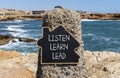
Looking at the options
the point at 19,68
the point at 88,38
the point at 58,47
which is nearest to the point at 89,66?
the point at 19,68

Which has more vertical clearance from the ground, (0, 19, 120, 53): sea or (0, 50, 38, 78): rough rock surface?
(0, 50, 38, 78): rough rock surface

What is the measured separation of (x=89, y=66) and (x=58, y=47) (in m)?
3.48

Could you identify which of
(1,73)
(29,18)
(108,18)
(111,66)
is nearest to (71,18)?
(111,66)

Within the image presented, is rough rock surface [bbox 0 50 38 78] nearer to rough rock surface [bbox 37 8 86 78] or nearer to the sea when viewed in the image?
rough rock surface [bbox 37 8 86 78]

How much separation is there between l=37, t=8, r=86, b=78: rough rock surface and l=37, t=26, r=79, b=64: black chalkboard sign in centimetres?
7

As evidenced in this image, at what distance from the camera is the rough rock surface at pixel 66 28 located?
662 cm

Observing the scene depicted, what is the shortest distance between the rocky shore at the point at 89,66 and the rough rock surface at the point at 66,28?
7.95ft

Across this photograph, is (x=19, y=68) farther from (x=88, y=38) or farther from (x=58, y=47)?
(x=88, y=38)

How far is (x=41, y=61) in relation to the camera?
6.75 m

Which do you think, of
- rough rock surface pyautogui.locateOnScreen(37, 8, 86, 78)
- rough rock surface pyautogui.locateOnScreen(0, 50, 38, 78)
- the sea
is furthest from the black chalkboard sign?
the sea

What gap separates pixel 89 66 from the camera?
32.9 feet

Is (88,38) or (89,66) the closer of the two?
(89,66)

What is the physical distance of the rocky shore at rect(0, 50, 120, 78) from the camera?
30.8ft

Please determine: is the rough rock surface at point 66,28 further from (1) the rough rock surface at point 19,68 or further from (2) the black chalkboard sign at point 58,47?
(1) the rough rock surface at point 19,68
